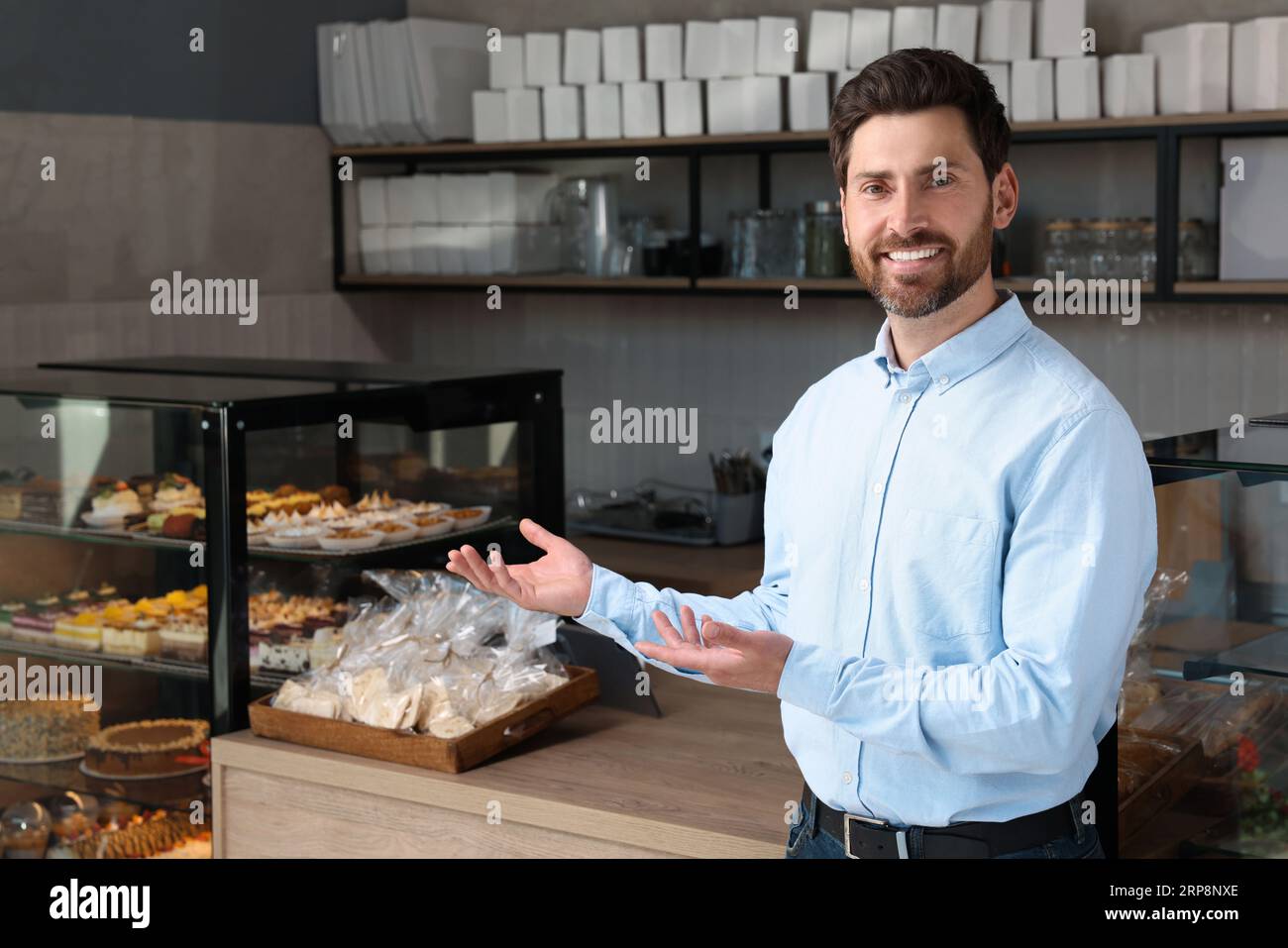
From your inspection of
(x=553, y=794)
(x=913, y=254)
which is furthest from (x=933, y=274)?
(x=553, y=794)

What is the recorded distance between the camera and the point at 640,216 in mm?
4641

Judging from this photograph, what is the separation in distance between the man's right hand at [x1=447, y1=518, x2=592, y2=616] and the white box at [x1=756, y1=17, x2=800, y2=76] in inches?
113

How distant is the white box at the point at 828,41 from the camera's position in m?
4.08

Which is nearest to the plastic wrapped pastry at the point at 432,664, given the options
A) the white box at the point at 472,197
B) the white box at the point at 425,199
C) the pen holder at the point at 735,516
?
the pen holder at the point at 735,516

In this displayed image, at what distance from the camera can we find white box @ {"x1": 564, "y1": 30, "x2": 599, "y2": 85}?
4465 millimetres

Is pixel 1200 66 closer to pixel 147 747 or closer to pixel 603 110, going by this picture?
pixel 603 110

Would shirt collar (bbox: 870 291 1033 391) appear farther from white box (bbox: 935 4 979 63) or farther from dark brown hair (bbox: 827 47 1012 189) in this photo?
white box (bbox: 935 4 979 63)

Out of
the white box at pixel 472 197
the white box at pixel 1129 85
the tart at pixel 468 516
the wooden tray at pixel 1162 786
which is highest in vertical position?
the white box at pixel 1129 85

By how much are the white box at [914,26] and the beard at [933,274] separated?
2.67 m

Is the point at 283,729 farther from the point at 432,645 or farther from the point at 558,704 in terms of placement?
the point at 558,704

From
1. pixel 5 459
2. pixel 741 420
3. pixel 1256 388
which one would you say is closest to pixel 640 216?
pixel 741 420

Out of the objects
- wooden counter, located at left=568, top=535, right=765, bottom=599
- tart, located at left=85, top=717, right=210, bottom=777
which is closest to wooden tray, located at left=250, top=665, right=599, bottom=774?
tart, located at left=85, top=717, right=210, bottom=777

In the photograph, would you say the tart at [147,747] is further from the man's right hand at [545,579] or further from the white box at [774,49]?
the white box at [774,49]

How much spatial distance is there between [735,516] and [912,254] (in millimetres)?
2891
